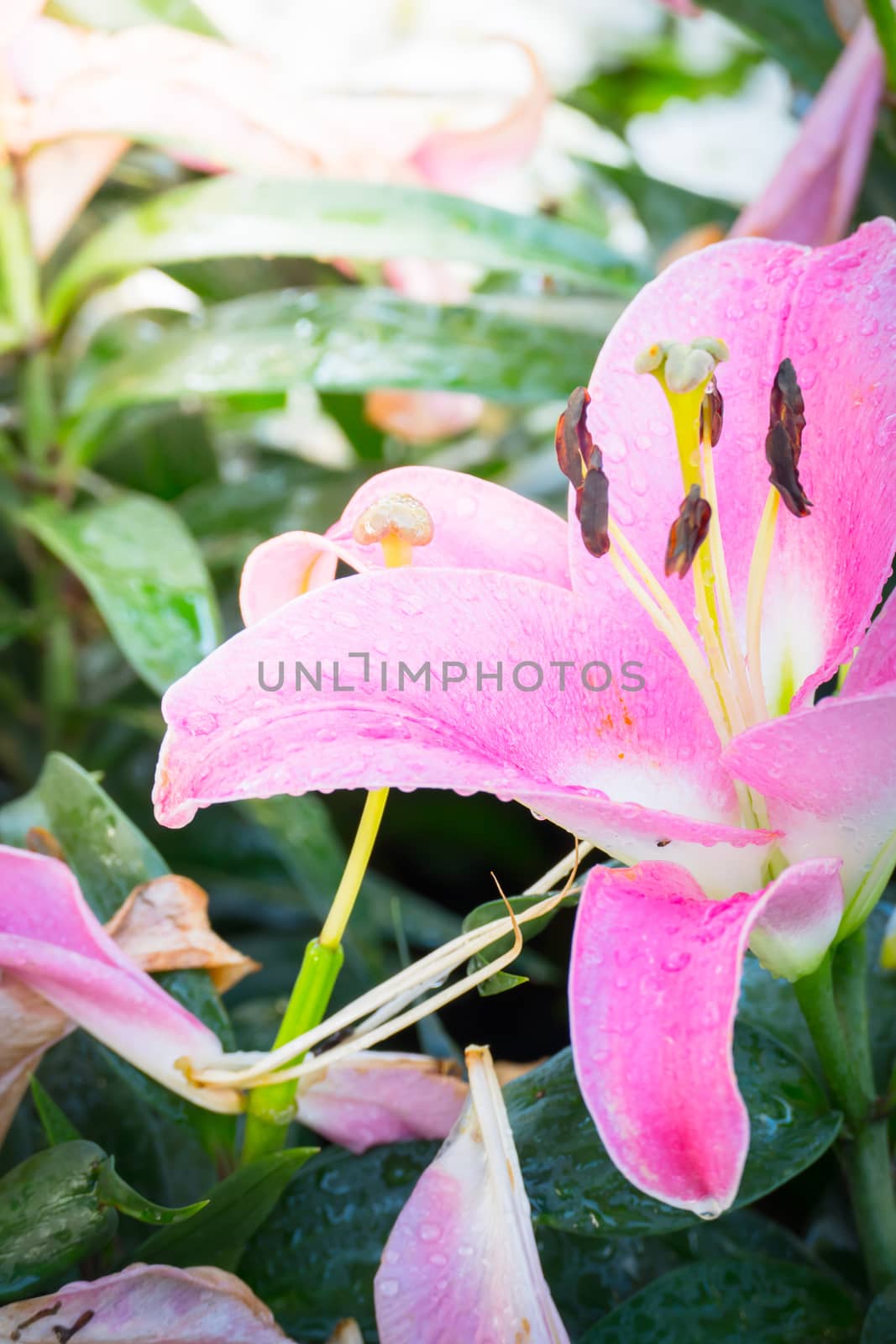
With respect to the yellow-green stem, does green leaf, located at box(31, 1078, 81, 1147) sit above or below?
below

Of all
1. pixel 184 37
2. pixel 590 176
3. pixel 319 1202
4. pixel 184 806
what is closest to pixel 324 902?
pixel 319 1202

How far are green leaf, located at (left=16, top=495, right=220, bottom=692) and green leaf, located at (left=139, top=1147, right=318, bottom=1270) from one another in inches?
7.8

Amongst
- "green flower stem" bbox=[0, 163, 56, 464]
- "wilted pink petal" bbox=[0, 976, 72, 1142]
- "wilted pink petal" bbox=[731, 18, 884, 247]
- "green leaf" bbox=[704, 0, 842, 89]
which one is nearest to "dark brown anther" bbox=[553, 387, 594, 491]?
"wilted pink petal" bbox=[0, 976, 72, 1142]

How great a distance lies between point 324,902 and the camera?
21.7 inches

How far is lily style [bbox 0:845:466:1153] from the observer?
322 millimetres

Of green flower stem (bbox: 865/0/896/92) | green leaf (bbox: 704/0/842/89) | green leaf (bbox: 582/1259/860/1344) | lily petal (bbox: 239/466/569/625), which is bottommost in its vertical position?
green leaf (bbox: 582/1259/860/1344)

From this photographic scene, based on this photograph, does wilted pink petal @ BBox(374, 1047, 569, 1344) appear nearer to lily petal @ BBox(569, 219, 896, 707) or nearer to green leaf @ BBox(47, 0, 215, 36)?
lily petal @ BBox(569, 219, 896, 707)

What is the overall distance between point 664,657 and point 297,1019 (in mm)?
147

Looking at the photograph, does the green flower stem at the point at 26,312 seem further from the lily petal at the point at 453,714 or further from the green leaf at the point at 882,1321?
the green leaf at the point at 882,1321

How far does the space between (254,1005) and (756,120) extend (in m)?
1.48

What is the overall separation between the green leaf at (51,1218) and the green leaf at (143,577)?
189mm

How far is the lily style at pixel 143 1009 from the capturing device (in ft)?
1.06

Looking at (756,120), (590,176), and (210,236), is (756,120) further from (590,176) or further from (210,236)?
(210,236)

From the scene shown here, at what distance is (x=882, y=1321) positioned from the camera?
0.35 meters
